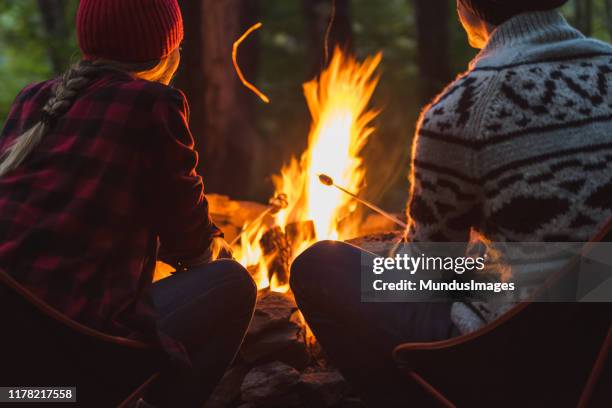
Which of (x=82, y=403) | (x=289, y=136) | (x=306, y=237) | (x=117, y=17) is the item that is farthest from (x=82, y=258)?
(x=289, y=136)

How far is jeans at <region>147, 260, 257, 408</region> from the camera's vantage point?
2211 millimetres

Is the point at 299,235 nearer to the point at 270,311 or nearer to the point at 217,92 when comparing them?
the point at 270,311

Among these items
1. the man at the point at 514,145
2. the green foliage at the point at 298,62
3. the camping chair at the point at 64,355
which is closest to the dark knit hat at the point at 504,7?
the man at the point at 514,145

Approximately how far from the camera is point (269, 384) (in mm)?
2820

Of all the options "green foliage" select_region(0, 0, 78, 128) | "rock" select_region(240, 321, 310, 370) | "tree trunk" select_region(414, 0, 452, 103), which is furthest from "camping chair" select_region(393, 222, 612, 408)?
"green foliage" select_region(0, 0, 78, 128)

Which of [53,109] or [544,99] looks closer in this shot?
[544,99]

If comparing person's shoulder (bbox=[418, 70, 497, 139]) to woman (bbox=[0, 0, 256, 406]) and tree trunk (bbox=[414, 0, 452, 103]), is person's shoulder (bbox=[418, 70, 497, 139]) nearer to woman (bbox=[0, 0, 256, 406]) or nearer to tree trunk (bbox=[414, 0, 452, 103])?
woman (bbox=[0, 0, 256, 406])

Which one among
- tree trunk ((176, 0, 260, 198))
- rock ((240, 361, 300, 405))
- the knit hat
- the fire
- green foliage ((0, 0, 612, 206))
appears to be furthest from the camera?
green foliage ((0, 0, 612, 206))

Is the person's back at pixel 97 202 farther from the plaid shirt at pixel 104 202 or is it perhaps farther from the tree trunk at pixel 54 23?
the tree trunk at pixel 54 23

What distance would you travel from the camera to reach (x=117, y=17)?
215cm

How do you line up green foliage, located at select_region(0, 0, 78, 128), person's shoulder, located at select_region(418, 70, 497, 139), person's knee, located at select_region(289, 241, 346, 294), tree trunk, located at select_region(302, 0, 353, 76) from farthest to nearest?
green foliage, located at select_region(0, 0, 78, 128) < tree trunk, located at select_region(302, 0, 353, 76) < person's knee, located at select_region(289, 241, 346, 294) < person's shoulder, located at select_region(418, 70, 497, 139)

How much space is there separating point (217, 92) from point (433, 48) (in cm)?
431

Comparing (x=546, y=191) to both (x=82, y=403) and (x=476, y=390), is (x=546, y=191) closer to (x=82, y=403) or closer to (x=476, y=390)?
(x=476, y=390)

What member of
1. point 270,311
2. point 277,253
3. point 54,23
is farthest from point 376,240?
point 54,23
